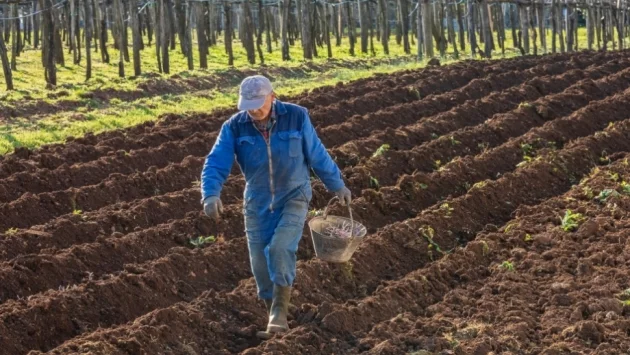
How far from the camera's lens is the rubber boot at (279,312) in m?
6.95

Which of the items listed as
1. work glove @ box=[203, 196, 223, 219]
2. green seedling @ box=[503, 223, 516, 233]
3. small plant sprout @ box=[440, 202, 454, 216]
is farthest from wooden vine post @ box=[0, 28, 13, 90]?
work glove @ box=[203, 196, 223, 219]

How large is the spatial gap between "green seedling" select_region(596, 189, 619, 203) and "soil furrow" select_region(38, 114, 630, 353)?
27.5 inches

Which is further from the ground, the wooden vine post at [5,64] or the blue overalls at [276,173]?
the wooden vine post at [5,64]

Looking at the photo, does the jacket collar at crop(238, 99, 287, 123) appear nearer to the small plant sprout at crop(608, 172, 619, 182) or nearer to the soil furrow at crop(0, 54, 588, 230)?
the soil furrow at crop(0, 54, 588, 230)

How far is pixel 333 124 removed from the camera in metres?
15.2

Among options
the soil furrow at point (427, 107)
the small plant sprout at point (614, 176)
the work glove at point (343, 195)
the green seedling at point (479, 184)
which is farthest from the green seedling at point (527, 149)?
the work glove at point (343, 195)

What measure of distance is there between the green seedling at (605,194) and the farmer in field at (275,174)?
4.30 metres

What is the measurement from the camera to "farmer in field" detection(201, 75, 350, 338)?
6887mm

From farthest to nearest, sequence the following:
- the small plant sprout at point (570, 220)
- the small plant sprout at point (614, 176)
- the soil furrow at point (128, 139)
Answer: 1. the soil furrow at point (128, 139)
2. the small plant sprout at point (614, 176)
3. the small plant sprout at point (570, 220)

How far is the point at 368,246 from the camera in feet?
29.2

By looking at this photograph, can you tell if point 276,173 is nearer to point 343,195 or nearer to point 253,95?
point 343,195

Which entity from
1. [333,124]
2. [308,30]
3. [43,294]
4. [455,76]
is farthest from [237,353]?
[308,30]

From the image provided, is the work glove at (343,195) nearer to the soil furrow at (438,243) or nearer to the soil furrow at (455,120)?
the soil furrow at (438,243)

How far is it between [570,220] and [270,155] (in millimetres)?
3846
